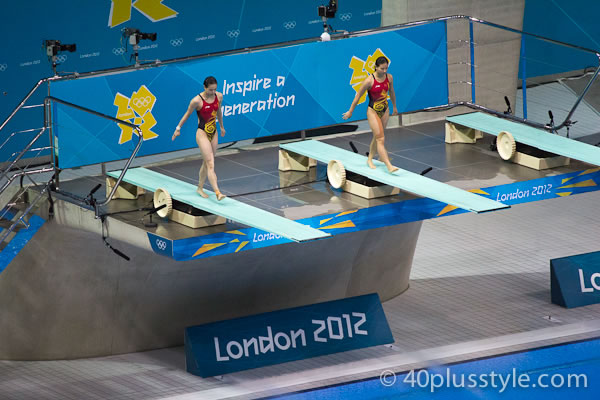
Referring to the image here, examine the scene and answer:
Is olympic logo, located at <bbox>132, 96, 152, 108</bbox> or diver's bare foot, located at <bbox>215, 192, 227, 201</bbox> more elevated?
olympic logo, located at <bbox>132, 96, 152, 108</bbox>

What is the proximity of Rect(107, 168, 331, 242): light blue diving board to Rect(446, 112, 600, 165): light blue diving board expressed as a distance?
366 cm

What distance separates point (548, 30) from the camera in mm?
23547

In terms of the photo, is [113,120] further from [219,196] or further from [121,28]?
[121,28]

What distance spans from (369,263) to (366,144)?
4.93ft

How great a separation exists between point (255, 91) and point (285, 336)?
2930mm

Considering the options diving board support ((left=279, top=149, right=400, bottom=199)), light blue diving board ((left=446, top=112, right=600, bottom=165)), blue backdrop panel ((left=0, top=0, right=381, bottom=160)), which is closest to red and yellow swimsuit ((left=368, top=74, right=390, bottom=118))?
diving board support ((left=279, top=149, right=400, bottom=199))

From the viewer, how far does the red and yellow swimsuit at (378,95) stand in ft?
44.4

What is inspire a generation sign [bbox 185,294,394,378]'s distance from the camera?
13.2 m

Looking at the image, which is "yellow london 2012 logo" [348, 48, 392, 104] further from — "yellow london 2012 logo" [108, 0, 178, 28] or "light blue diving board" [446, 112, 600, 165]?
"yellow london 2012 logo" [108, 0, 178, 28]

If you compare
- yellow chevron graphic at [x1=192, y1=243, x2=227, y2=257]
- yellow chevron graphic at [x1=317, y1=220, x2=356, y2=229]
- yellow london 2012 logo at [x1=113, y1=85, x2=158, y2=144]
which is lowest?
yellow chevron graphic at [x1=192, y1=243, x2=227, y2=257]

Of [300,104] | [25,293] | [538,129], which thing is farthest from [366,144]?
[25,293]

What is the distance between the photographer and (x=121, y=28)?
18703mm

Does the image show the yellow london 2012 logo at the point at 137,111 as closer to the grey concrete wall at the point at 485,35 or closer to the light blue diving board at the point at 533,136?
the light blue diving board at the point at 533,136

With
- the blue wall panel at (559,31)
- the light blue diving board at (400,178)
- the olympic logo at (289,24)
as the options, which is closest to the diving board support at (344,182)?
the light blue diving board at (400,178)
